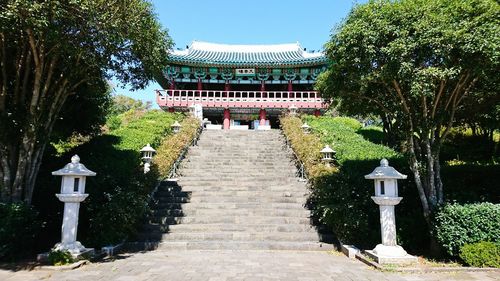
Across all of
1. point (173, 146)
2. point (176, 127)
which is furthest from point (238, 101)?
point (173, 146)

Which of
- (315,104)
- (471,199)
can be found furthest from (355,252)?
(315,104)

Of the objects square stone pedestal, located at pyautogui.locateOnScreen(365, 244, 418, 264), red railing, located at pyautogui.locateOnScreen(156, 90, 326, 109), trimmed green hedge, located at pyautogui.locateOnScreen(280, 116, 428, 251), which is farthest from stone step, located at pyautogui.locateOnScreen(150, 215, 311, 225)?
red railing, located at pyautogui.locateOnScreen(156, 90, 326, 109)

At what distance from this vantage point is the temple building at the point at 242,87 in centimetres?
2782

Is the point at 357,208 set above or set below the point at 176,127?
below

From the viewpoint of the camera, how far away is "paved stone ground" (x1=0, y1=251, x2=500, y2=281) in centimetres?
586

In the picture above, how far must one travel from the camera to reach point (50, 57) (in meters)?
7.80

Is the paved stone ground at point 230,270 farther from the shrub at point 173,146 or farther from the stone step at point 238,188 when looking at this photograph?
the shrub at point 173,146

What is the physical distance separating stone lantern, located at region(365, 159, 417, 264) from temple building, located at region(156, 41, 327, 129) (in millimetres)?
19607

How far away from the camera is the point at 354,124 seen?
90.8 ft

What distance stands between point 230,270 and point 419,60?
17.7ft

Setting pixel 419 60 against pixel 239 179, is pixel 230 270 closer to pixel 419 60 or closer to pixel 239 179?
pixel 419 60

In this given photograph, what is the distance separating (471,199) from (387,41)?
4.26 meters

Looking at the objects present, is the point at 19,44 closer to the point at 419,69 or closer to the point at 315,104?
the point at 419,69

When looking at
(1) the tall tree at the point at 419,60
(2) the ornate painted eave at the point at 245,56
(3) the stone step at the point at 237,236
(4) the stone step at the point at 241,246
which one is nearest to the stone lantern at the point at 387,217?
(1) the tall tree at the point at 419,60
